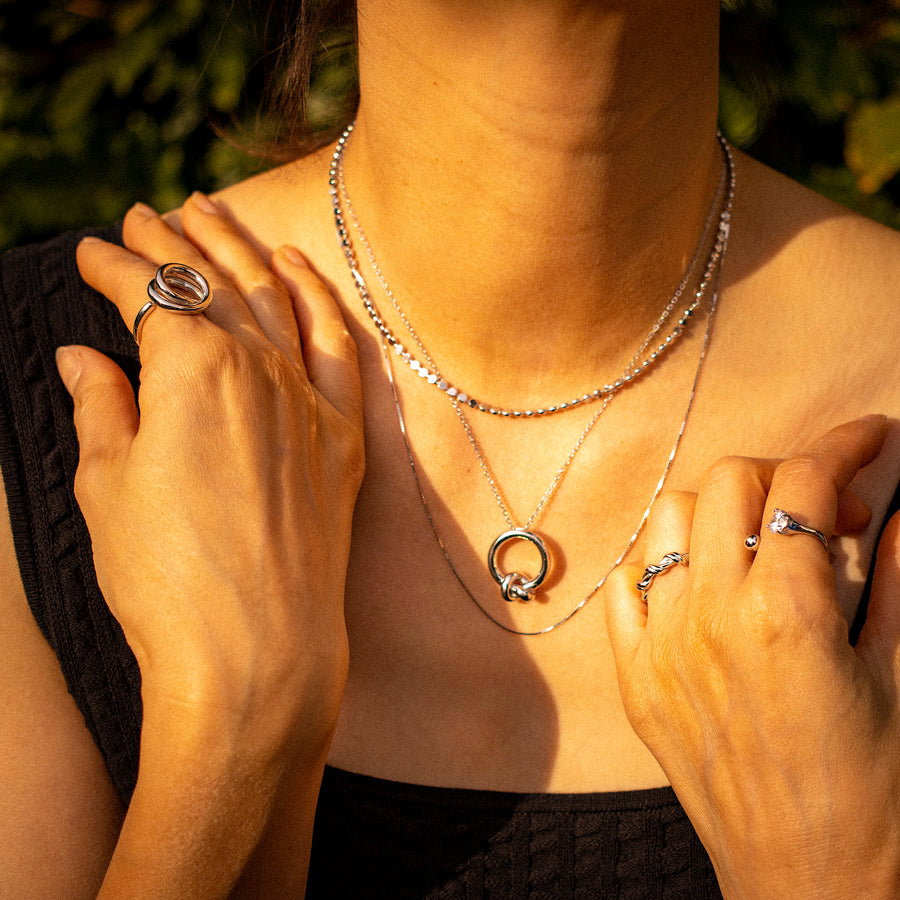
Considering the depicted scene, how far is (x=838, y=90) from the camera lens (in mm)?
2383

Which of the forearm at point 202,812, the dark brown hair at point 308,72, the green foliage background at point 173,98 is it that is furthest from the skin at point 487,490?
the green foliage background at point 173,98

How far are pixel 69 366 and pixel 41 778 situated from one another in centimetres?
61

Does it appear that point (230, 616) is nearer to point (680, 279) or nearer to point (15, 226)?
point (680, 279)

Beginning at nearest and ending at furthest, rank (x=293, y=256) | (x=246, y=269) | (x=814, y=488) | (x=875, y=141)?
(x=814, y=488) < (x=246, y=269) < (x=293, y=256) < (x=875, y=141)

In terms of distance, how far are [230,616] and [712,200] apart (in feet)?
3.68

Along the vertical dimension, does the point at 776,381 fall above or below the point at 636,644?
above

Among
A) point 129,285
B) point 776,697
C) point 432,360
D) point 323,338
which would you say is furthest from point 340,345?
point 776,697

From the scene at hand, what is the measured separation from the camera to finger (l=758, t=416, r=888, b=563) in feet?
3.89

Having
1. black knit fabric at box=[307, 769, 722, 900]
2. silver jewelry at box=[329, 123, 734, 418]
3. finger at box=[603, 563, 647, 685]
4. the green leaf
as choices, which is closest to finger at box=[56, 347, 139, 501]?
silver jewelry at box=[329, 123, 734, 418]

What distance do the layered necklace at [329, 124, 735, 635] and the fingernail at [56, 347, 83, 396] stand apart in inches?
18.9

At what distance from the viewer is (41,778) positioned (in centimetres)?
125

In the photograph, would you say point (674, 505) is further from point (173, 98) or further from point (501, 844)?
point (173, 98)

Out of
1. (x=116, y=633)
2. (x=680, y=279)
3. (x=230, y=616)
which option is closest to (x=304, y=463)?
(x=230, y=616)

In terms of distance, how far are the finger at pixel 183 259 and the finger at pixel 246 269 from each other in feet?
0.06
